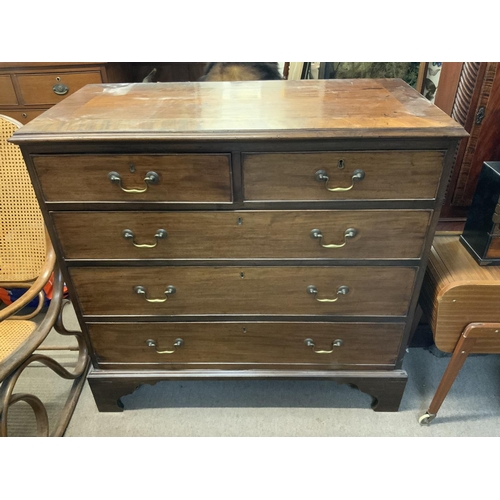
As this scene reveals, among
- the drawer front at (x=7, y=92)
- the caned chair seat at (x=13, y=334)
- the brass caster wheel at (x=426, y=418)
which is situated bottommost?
the brass caster wheel at (x=426, y=418)

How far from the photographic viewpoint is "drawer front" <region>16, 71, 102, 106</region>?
201cm

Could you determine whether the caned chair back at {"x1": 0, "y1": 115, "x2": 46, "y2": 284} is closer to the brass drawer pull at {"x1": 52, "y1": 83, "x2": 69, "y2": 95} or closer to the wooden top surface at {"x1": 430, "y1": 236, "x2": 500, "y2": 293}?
the brass drawer pull at {"x1": 52, "y1": 83, "x2": 69, "y2": 95}

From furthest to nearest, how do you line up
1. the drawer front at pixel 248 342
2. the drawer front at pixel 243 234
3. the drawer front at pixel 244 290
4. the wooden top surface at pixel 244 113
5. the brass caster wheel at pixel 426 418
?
1. the brass caster wheel at pixel 426 418
2. the drawer front at pixel 248 342
3. the drawer front at pixel 244 290
4. the drawer front at pixel 243 234
5. the wooden top surface at pixel 244 113

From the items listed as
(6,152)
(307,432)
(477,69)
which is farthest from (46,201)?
(477,69)

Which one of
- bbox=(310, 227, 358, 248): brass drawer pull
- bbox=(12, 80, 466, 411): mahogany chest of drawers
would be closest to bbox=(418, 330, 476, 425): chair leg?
bbox=(12, 80, 466, 411): mahogany chest of drawers

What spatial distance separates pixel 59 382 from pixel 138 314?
67cm

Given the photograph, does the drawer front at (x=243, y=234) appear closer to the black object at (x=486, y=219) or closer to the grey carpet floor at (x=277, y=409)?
the black object at (x=486, y=219)

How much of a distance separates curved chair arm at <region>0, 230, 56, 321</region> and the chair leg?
142 centimetres

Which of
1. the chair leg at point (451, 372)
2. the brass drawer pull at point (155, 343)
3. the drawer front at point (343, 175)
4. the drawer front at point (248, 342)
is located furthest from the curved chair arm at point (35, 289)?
the chair leg at point (451, 372)

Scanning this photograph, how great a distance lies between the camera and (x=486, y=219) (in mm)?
1280

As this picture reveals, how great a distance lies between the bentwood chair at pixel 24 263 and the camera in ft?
4.48

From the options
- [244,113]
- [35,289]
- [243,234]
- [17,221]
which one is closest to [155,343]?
[35,289]

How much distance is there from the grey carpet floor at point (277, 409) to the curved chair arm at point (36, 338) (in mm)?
432

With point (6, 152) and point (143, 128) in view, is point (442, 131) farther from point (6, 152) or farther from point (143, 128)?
point (6, 152)
